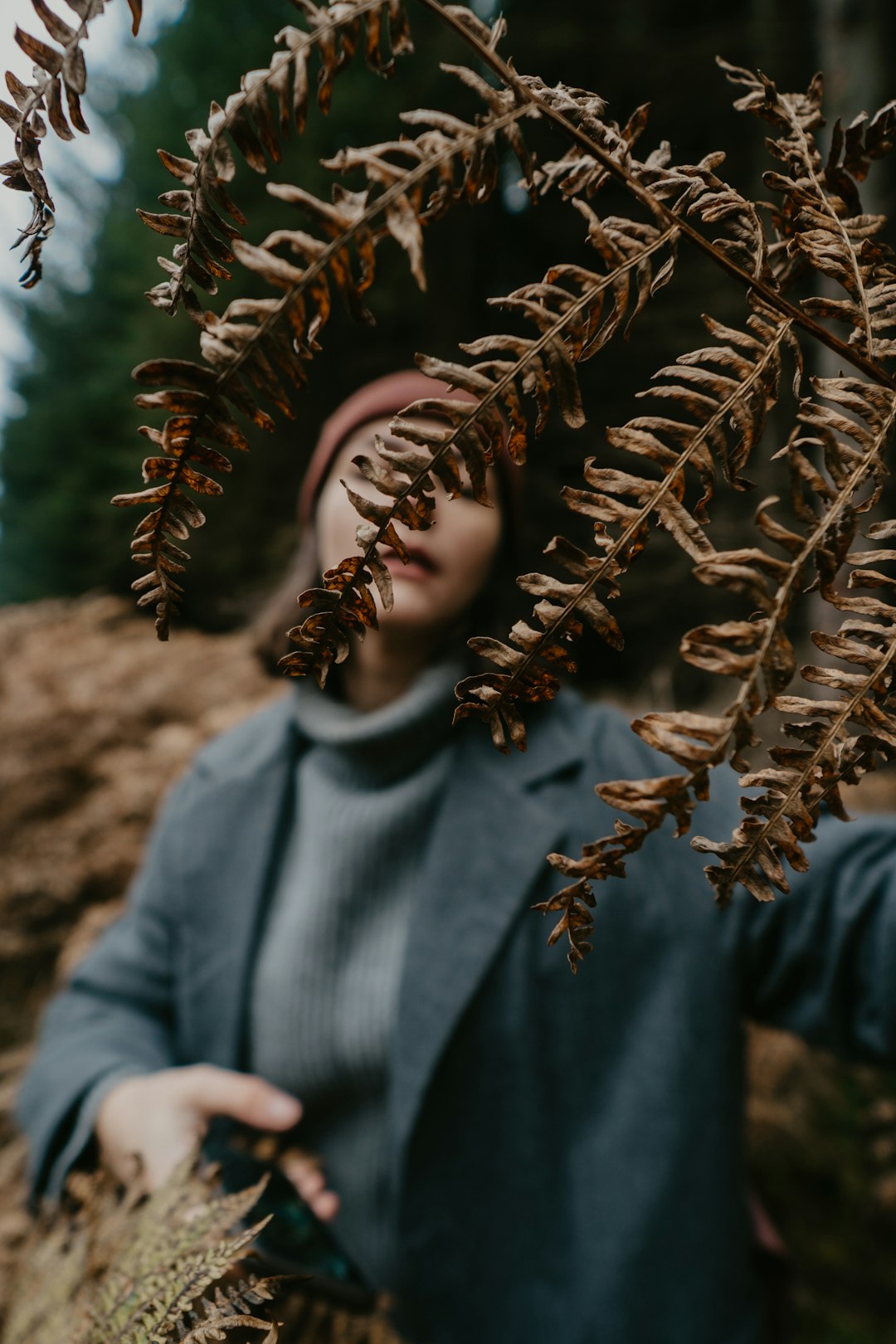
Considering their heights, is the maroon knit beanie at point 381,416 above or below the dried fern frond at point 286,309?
above

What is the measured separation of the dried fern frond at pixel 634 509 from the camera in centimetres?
41

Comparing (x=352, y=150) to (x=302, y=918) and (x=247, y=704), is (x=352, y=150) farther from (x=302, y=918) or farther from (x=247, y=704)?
(x=247, y=704)

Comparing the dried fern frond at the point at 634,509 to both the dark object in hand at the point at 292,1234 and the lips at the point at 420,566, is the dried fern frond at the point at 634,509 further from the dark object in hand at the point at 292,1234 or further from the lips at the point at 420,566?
the lips at the point at 420,566

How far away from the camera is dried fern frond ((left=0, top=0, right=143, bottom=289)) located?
0.38 meters

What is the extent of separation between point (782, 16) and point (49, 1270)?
4.68 m

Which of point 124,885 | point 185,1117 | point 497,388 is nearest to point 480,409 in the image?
point 497,388

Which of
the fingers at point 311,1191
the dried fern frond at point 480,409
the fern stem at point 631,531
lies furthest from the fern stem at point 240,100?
the fingers at point 311,1191

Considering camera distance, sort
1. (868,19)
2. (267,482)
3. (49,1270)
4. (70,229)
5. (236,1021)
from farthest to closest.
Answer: (70,229) < (267,482) < (868,19) < (236,1021) < (49,1270)

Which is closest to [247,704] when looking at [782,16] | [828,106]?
[828,106]

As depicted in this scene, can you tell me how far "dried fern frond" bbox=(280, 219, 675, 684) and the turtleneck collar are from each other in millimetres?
1244

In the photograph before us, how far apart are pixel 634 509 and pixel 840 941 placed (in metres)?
1.17

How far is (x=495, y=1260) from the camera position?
1412 millimetres

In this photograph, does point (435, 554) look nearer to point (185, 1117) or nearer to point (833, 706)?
point (185, 1117)

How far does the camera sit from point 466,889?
5.00 feet
